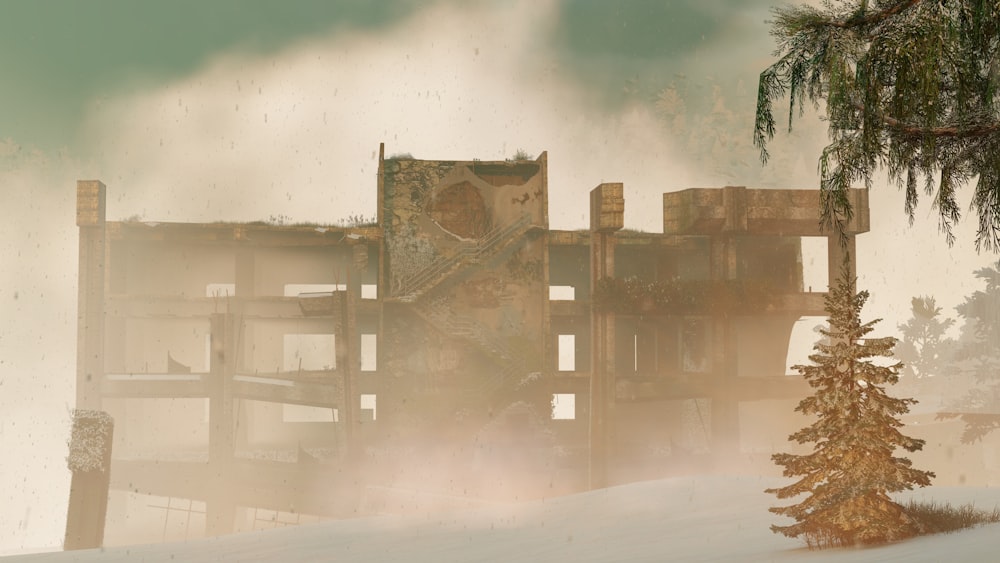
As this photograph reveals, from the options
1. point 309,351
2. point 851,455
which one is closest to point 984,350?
point 851,455

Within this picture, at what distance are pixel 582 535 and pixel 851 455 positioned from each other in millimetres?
5053

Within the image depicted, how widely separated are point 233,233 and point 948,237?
33885mm

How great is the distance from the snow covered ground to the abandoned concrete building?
1627 centimetres

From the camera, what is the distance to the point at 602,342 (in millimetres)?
37562

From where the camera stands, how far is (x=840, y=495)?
1098 centimetres

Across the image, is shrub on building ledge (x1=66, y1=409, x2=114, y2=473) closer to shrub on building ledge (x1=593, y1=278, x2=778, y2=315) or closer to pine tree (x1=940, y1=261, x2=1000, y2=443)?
shrub on building ledge (x1=593, y1=278, x2=778, y2=315)

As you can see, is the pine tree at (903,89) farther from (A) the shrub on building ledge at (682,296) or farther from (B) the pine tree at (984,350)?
(B) the pine tree at (984,350)

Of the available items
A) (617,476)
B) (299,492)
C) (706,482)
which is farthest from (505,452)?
(706,482)

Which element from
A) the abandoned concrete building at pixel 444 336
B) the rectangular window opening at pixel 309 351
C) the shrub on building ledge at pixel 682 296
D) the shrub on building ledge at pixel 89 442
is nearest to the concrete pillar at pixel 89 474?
the shrub on building ledge at pixel 89 442

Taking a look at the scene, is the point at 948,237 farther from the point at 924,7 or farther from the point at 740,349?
the point at 740,349

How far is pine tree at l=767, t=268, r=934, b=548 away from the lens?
10.9 m

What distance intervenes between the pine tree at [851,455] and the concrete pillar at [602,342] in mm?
25298

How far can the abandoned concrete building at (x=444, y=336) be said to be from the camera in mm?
36656

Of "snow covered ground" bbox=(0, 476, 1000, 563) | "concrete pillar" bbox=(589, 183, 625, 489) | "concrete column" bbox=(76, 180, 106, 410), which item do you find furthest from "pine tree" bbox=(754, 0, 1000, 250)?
"concrete column" bbox=(76, 180, 106, 410)
